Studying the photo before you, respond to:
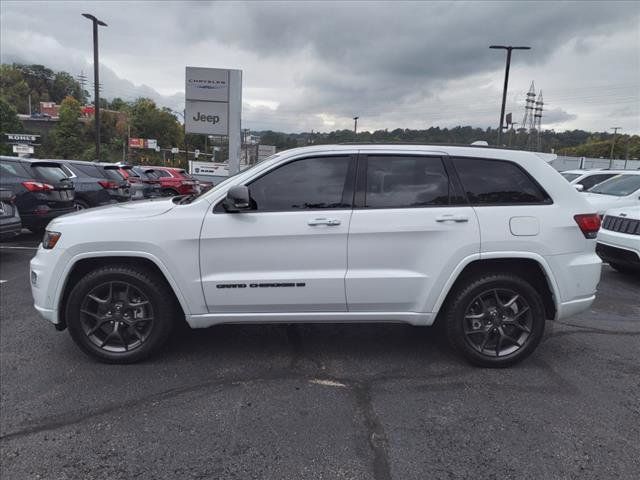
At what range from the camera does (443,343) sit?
434cm

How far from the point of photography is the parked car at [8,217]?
7.59 meters

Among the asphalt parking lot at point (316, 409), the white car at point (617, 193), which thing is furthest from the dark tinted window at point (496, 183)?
the white car at point (617, 193)

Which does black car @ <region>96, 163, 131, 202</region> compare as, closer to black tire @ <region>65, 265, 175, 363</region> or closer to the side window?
black tire @ <region>65, 265, 175, 363</region>

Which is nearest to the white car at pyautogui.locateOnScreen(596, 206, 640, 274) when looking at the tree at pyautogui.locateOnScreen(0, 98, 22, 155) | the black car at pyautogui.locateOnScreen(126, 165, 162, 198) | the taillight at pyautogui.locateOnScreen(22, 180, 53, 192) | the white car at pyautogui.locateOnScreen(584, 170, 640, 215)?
the white car at pyautogui.locateOnScreen(584, 170, 640, 215)

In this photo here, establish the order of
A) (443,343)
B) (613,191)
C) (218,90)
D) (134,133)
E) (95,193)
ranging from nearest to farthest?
(443,343) → (613,191) → (95,193) → (218,90) → (134,133)

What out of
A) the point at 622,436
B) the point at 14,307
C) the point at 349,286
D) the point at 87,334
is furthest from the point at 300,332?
the point at 14,307

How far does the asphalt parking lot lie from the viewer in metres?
2.61

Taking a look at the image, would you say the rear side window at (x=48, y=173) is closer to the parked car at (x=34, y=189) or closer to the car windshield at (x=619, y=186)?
the parked car at (x=34, y=189)

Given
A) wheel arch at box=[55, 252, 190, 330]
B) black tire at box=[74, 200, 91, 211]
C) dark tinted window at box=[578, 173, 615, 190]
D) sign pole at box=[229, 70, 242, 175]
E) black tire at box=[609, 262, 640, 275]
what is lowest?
black tire at box=[609, 262, 640, 275]

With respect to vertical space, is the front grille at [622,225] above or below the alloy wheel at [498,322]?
above

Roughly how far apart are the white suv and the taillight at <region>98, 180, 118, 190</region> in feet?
29.0

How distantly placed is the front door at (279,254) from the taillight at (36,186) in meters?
7.14

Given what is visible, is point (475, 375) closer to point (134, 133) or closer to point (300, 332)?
point (300, 332)

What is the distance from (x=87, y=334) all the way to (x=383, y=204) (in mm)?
2613
